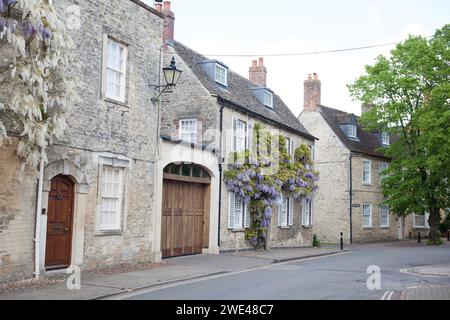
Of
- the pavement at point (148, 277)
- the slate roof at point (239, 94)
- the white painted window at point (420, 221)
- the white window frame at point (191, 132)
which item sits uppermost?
the slate roof at point (239, 94)

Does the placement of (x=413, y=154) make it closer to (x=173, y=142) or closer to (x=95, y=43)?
(x=173, y=142)

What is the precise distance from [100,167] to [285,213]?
14.4m

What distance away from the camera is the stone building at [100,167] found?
1228 centimetres

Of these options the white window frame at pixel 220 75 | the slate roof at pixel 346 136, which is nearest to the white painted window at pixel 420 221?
the slate roof at pixel 346 136

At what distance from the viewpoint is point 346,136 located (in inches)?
1468

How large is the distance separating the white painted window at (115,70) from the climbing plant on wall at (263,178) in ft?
24.4

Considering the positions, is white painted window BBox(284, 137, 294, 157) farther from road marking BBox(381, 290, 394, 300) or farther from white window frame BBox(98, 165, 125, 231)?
road marking BBox(381, 290, 394, 300)

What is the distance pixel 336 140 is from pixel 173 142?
65.1 ft

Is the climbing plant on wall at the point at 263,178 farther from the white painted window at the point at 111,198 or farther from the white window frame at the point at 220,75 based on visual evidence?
the white painted window at the point at 111,198

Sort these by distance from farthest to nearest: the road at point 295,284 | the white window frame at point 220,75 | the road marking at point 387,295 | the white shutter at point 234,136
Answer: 1. the white window frame at point 220,75
2. the white shutter at point 234,136
3. the road at point 295,284
4. the road marking at point 387,295

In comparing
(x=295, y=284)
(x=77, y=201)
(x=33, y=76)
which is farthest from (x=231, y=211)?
(x=33, y=76)

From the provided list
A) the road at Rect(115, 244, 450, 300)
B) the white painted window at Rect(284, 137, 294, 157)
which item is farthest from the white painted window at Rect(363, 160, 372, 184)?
the road at Rect(115, 244, 450, 300)

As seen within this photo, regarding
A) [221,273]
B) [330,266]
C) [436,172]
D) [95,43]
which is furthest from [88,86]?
[436,172]

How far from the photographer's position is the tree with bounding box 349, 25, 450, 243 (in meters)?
29.9
